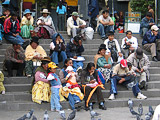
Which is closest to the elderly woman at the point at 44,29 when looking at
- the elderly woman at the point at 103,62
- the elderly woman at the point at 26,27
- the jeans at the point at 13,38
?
the elderly woman at the point at 26,27

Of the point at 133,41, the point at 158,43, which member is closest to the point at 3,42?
the point at 133,41

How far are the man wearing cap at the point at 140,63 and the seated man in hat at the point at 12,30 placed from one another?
3906 mm

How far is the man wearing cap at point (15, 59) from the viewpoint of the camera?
12.3 metres

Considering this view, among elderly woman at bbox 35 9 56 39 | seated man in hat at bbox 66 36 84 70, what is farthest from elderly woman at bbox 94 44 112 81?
elderly woman at bbox 35 9 56 39

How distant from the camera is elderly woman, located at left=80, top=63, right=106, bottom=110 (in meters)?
11.3

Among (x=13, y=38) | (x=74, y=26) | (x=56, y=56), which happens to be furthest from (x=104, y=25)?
(x=13, y=38)

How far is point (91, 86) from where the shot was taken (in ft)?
37.6

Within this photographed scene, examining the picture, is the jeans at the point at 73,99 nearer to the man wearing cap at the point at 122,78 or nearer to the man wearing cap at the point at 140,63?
the man wearing cap at the point at 122,78

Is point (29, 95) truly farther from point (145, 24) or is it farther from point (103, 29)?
point (145, 24)

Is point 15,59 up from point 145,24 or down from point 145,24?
down

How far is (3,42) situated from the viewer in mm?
14531

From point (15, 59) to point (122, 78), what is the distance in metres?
3.33

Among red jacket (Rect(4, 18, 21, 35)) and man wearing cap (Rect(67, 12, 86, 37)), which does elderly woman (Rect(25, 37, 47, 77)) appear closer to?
red jacket (Rect(4, 18, 21, 35))

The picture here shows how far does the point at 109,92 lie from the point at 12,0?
8.59 m
